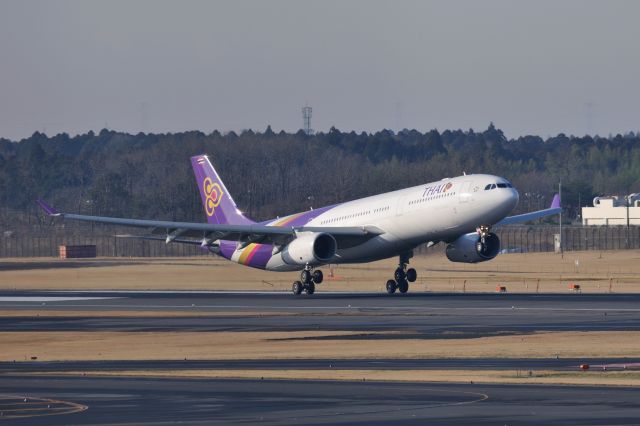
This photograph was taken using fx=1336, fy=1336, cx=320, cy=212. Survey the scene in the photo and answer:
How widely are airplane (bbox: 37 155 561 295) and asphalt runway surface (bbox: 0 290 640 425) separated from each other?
5213mm

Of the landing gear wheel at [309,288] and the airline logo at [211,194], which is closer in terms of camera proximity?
the landing gear wheel at [309,288]

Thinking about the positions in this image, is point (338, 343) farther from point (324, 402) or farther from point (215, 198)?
point (215, 198)

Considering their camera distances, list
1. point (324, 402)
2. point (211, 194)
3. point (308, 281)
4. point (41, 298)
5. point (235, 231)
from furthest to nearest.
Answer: point (211, 194)
point (235, 231)
point (41, 298)
point (308, 281)
point (324, 402)

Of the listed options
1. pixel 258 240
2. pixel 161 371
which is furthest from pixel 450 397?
pixel 258 240

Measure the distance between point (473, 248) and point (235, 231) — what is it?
1345 centimetres

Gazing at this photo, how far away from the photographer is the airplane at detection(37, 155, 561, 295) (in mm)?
65250

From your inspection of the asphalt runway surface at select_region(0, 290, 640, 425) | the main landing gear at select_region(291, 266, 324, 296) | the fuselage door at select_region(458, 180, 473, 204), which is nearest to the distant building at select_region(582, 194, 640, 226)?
the main landing gear at select_region(291, 266, 324, 296)

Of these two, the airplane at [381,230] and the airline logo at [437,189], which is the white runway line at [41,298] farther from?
the airline logo at [437,189]

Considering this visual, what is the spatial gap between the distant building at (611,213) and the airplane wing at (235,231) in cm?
9343

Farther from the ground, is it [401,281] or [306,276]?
[306,276]

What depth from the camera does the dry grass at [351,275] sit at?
8200 centimetres

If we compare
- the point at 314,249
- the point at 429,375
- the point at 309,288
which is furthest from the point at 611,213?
the point at 429,375

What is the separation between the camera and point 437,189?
2638 inches

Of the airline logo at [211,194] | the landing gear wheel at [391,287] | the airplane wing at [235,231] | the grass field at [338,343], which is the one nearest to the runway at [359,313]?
the landing gear wheel at [391,287]
